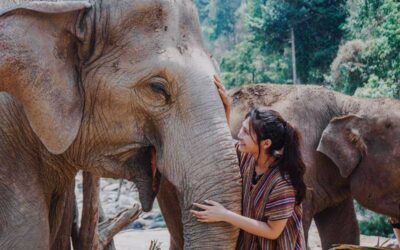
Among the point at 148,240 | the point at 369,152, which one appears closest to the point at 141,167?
the point at 369,152

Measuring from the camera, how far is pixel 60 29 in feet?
9.99

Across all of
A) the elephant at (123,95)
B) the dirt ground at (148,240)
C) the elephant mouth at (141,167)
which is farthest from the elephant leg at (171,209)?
the dirt ground at (148,240)

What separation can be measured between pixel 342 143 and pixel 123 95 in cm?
322

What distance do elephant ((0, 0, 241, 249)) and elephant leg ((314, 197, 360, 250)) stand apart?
3812 mm

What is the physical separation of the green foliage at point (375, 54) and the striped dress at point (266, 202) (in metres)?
9.95

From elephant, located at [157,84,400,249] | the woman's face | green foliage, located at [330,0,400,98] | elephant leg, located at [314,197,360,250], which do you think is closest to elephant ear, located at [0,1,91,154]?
the woman's face

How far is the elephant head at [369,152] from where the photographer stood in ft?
19.0

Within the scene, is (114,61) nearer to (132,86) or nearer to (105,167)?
(132,86)

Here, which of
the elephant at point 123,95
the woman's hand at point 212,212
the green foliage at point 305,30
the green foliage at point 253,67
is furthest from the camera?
the green foliage at point 253,67

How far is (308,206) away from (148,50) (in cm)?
324

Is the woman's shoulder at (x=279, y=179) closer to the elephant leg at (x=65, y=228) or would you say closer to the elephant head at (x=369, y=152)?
the elephant leg at (x=65, y=228)

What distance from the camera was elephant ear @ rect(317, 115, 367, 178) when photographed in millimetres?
5812

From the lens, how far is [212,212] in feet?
8.89

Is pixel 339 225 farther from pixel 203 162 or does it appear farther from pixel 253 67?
pixel 253 67
